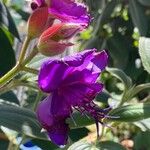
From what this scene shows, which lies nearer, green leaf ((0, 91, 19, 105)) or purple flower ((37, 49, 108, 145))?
purple flower ((37, 49, 108, 145))

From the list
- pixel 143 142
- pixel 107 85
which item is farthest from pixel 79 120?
pixel 107 85

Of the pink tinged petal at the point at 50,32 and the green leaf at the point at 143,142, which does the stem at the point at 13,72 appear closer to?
the pink tinged petal at the point at 50,32

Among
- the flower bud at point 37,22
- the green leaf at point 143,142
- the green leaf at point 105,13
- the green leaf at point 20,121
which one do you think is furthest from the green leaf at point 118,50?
the flower bud at point 37,22

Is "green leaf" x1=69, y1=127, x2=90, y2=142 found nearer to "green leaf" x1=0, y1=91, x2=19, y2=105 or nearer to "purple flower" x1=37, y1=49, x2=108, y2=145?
"green leaf" x1=0, y1=91, x2=19, y2=105

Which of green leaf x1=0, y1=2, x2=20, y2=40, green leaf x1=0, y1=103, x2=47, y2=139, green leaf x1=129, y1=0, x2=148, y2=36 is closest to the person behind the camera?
green leaf x1=0, y1=103, x2=47, y2=139

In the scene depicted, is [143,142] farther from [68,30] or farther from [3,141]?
[68,30]

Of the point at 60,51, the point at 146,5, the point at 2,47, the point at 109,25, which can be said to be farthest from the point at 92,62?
the point at 109,25

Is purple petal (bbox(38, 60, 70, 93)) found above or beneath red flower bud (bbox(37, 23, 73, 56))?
beneath

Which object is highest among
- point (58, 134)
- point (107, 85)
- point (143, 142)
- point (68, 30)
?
point (68, 30)

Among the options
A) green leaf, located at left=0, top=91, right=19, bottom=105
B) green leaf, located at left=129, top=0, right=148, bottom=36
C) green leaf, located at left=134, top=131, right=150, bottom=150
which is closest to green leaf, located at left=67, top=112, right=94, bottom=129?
green leaf, located at left=0, top=91, right=19, bottom=105
